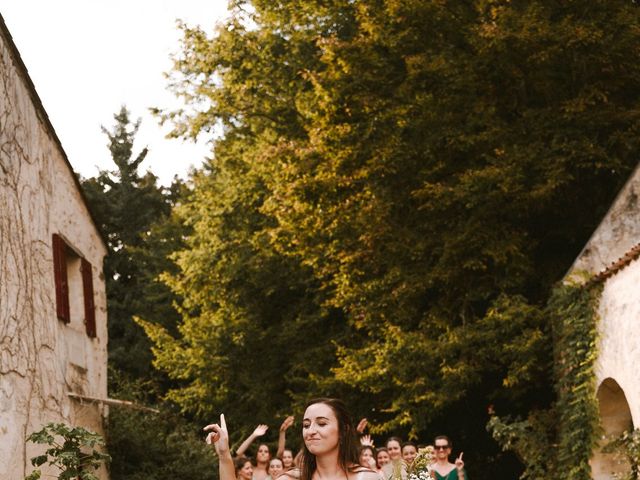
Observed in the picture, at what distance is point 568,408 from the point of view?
18.0m

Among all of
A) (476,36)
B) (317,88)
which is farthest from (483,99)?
(317,88)

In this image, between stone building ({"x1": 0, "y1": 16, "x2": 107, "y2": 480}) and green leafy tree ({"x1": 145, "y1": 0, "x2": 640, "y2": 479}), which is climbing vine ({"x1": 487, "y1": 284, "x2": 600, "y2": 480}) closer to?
green leafy tree ({"x1": 145, "y1": 0, "x2": 640, "y2": 479})

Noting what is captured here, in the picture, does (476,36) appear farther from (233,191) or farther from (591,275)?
(233,191)

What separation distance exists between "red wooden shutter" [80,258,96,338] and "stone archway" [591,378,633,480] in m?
7.82

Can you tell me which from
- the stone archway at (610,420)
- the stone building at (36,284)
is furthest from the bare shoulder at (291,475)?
the stone archway at (610,420)

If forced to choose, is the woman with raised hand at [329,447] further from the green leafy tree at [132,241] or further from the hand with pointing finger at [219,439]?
the green leafy tree at [132,241]

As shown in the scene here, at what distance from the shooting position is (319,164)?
21.6 metres

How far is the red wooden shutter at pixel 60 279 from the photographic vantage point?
15283 mm

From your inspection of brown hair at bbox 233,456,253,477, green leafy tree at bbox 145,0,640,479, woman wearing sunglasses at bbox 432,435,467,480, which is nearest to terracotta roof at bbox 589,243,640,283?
green leafy tree at bbox 145,0,640,479

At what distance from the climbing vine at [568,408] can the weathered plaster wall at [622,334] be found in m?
0.33

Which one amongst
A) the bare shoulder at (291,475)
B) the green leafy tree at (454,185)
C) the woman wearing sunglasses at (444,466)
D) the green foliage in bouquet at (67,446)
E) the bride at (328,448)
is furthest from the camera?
the green leafy tree at (454,185)

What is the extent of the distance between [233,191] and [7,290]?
13147mm

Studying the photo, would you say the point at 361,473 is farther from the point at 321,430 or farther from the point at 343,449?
the point at 321,430

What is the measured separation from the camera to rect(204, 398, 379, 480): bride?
512 centimetres
